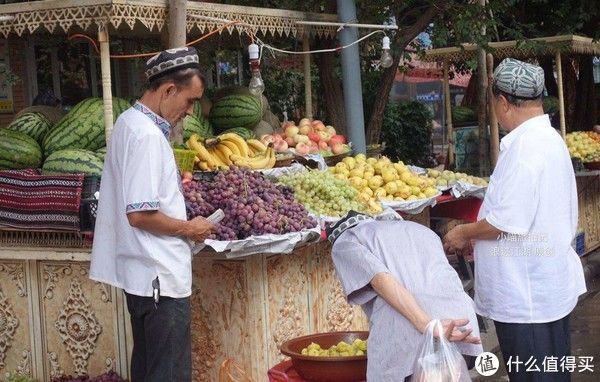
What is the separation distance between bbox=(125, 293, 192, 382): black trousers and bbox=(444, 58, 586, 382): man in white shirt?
139cm

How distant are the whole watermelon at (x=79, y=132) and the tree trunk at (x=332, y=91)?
255 centimetres

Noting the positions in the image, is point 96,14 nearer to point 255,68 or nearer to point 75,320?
point 255,68

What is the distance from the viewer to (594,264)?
11.3 meters

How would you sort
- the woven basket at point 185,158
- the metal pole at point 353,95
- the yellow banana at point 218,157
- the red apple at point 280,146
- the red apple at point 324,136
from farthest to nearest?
the metal pole at point 353,95
the red apple at point 324,136
the red apple at point 280,146
the yellow banana at point 218,157
the woven basket at point 185,158

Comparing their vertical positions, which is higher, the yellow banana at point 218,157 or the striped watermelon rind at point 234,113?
the striped watermelon rind at point 234,113

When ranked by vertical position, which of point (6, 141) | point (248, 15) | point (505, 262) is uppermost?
point (248, 15)

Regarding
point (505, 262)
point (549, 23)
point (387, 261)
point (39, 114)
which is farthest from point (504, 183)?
point (549, 23)

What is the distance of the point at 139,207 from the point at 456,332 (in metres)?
1.45

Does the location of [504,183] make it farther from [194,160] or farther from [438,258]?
[194,160]

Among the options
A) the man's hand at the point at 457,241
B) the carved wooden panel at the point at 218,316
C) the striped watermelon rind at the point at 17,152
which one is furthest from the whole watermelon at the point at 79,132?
the man's hand at the point at 457,241

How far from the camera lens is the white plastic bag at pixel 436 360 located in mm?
3887

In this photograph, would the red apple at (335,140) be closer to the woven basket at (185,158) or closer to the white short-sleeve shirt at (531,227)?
the woven basket at (185,158)

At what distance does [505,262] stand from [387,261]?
26.1 inches

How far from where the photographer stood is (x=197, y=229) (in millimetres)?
4570
